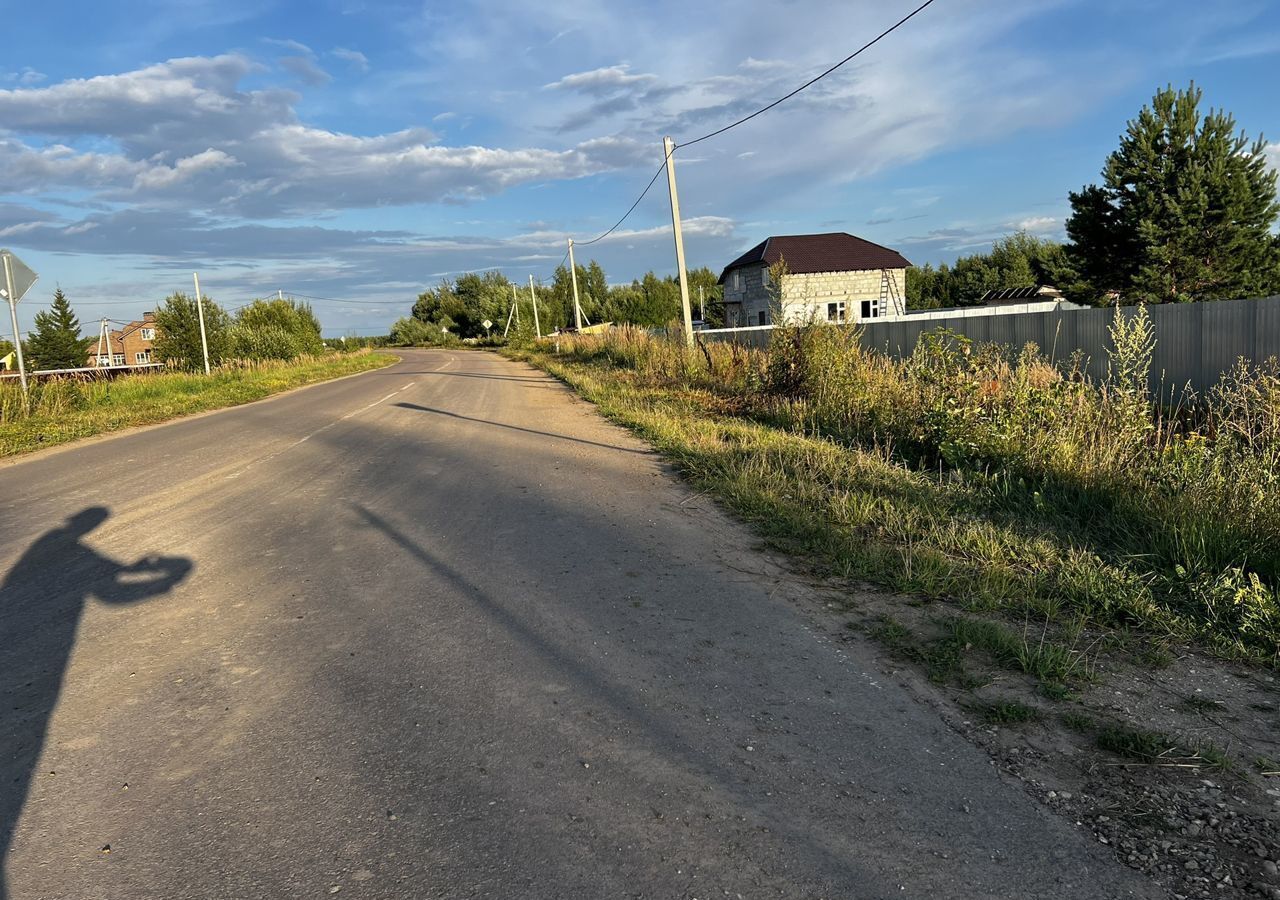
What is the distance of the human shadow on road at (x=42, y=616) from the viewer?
3.14 m

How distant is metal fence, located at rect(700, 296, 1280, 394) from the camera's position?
1232cm

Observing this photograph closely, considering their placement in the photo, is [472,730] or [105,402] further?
[105,402]

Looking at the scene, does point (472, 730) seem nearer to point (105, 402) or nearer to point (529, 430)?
point (529, 430)

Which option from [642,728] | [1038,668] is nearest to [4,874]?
[642,728]

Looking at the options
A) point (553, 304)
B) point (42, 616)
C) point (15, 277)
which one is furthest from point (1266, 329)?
point (553, 304)

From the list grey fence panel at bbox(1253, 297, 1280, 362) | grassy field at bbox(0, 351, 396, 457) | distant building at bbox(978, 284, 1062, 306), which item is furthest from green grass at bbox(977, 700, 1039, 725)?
distant building at bbox(978, 284, 1062, 306)

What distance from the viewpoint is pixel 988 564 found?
16.3ft

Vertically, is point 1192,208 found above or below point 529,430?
above

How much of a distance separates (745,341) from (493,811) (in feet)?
65.4

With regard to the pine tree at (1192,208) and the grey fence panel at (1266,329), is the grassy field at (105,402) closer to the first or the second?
the grey fence panel at (1266,329)

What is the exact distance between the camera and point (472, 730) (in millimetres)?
3248

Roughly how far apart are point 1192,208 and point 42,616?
126 ft

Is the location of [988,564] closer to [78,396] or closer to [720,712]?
[720,712]

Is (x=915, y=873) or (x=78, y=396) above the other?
(x=78, y=396)
